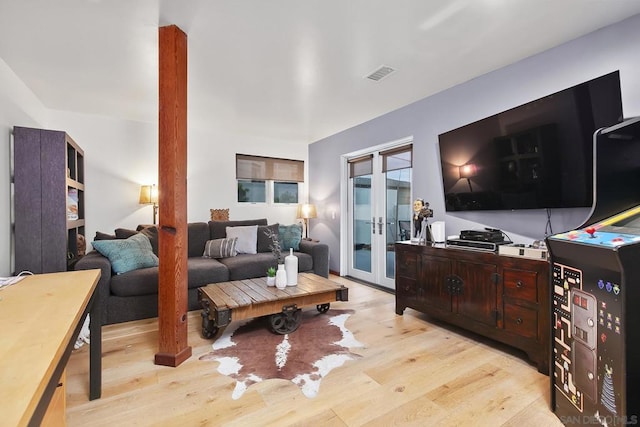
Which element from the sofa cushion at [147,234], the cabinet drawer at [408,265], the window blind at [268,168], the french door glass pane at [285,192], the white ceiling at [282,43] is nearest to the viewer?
the white ceiling at [282,43]

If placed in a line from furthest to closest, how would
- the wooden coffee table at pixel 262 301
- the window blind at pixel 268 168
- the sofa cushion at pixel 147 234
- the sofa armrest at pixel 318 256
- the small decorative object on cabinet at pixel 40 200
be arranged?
the window blind at pixel 268 168, the sofa armrest at pixel 318 256, the sofa cushion at pixel 147 234, the small decorative object on cabinet at pixel 40 200, the wooden coffee table at pixel 262 301

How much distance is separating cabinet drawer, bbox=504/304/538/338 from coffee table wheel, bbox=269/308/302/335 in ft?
5.56

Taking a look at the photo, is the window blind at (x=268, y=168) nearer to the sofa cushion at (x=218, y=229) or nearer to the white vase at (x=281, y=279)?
the sofa cushion at (x=218, y=229)

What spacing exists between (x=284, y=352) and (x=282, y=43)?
2411 mm

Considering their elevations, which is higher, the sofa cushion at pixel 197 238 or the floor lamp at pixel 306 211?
the floor lamp at pixel 306 211

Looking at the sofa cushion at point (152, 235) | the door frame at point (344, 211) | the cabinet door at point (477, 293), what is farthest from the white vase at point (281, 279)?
the door frame at point (344, 211)

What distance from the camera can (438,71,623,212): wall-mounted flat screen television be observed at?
1.99 meters

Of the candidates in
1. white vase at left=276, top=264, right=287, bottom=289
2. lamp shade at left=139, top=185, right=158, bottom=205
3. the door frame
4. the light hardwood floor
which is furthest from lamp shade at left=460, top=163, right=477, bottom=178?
lamp shade at left=139, top=185, right=158, bottom=205

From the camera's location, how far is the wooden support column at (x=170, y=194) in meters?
2.10

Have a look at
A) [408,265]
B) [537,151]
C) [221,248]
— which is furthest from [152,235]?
[537,151]

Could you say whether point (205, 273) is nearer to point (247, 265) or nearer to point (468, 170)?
point (247, 265)

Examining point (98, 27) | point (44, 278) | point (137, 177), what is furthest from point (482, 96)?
point (137, 177)

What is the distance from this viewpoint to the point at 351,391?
5.97 ft

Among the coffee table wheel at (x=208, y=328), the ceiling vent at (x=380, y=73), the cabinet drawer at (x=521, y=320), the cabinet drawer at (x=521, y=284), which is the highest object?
the ceiling vent at (x=380, y=73)
